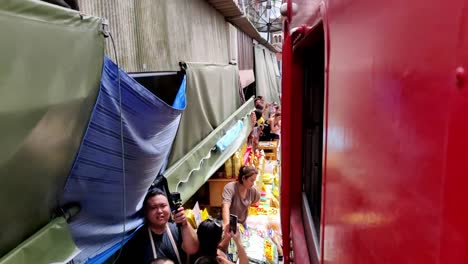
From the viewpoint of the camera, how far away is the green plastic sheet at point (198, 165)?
113 inches

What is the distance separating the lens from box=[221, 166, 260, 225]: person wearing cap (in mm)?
3859

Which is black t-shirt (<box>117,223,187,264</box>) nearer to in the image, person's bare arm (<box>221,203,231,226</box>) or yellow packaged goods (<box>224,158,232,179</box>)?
person's bare arm (<box>221,203,231,226</box>)

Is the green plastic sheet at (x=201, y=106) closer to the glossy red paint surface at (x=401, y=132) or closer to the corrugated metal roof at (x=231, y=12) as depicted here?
the corrugated metal roof at (x=231, y=12)

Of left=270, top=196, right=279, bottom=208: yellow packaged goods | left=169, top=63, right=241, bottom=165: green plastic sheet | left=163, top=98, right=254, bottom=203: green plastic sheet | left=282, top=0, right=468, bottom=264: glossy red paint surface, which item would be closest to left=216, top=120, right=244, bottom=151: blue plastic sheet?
left=163, top=98, right=254, bottom=203: green plastic sheet

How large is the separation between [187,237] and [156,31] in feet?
6.20

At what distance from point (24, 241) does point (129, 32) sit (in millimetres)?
1869

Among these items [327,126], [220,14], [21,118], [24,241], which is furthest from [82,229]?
[220,14]

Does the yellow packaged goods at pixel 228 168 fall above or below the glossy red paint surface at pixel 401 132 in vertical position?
below

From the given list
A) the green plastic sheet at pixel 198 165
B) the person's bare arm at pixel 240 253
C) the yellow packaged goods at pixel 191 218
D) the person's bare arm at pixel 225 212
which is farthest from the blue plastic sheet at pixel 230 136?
the person's bare arm at pixel 240 253

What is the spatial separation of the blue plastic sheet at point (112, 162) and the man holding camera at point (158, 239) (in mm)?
168

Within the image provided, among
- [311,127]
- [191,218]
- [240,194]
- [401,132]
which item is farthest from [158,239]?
[401,132]

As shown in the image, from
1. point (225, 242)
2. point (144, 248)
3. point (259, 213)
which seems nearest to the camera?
point (144, 248)

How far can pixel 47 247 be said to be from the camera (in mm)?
1354

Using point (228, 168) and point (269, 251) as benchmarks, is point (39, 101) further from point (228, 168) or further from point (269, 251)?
point (228, 168)
